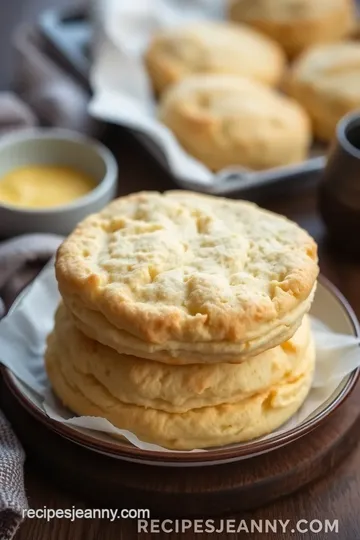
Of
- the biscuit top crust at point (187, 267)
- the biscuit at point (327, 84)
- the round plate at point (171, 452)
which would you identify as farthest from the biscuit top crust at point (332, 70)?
the round plate at point (171, 452)

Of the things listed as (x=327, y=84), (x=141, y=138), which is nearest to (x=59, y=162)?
(x=141, y=138)

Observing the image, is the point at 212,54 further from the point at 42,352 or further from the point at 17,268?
the point at 42,352

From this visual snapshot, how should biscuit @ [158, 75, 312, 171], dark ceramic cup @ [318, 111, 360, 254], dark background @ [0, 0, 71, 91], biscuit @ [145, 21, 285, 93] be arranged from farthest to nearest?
1. dark background @ [0, 0, 71, 91]
2. biscuit @ [145, 21, 285, 93]
3. biscuit @ [158, 75, 312, 171]
4. dark ceramic cup @ [318, 111, 360, 254]

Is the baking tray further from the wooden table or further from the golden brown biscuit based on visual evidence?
the wooden table

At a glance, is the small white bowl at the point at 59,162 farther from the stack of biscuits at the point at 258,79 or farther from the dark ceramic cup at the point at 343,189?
the dark ceramic cup at the point at 343,189

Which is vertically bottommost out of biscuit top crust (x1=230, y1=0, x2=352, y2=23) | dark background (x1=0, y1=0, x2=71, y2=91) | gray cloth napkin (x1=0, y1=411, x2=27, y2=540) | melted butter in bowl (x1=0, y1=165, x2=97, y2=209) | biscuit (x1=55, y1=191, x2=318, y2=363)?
dark background (x1=0, y1=0, x2=71, y2=91)

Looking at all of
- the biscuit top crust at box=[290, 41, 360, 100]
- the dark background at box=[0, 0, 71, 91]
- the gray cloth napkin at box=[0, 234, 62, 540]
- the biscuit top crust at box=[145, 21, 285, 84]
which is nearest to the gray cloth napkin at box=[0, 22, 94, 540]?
the gray cloth napkin at box=[0, 234, 62, 540]

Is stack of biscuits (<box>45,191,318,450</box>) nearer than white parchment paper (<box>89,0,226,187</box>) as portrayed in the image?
Yes
